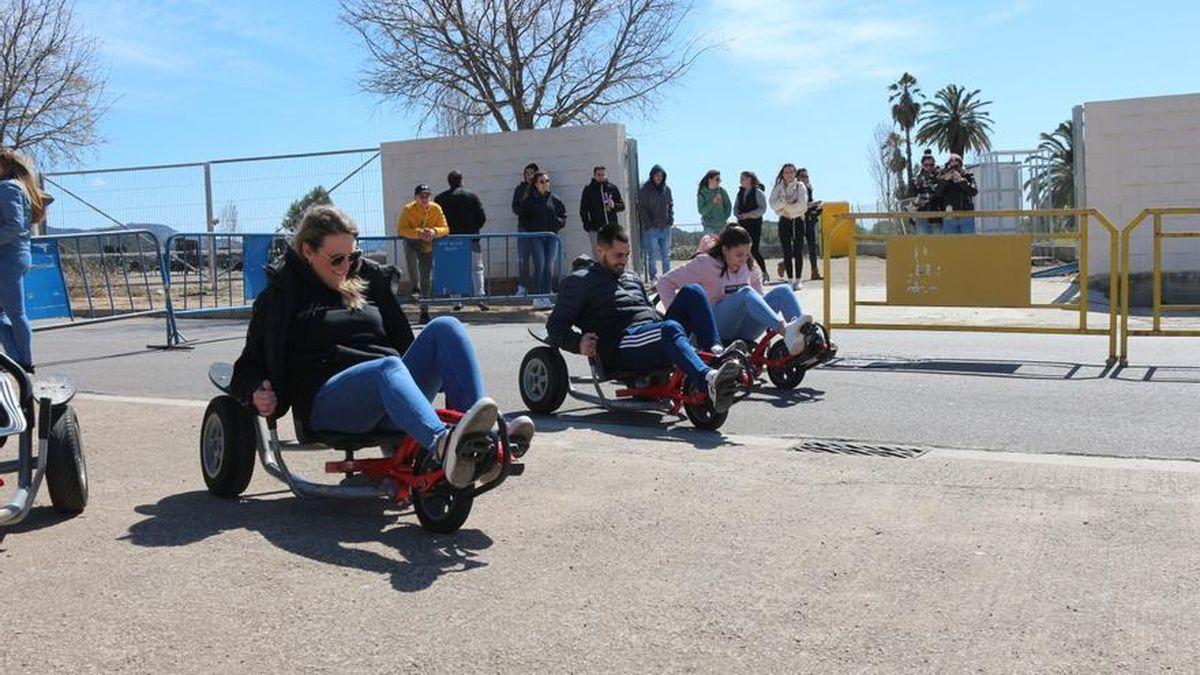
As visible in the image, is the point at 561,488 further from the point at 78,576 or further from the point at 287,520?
the point at 78,576

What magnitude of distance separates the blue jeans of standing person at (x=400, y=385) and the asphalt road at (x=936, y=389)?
2553 mm

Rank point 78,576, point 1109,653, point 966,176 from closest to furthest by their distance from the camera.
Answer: point 1109,653
point 78,576
point 966,176

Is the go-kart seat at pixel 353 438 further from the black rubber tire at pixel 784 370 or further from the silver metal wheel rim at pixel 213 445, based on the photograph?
the black rubber tire at pixel 784 370

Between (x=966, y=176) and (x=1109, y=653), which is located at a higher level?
(x=966, y=176)

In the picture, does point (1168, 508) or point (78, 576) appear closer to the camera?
point (78, 576)

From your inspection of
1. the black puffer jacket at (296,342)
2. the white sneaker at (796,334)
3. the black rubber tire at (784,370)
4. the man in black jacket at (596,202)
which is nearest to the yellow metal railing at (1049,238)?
the black rubber tire at (784,370)

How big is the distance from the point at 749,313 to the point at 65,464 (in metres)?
5.21

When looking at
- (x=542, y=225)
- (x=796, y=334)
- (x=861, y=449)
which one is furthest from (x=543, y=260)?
(x=861, y=449)

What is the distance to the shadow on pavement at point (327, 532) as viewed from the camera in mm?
4806

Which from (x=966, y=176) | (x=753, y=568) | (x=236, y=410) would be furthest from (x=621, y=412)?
(x=966, y=176)

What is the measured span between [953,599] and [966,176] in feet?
49.6

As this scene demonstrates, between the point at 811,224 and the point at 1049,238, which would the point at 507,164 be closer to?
the point at 811,224

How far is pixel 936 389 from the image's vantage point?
9703 mm

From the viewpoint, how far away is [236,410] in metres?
5.77
